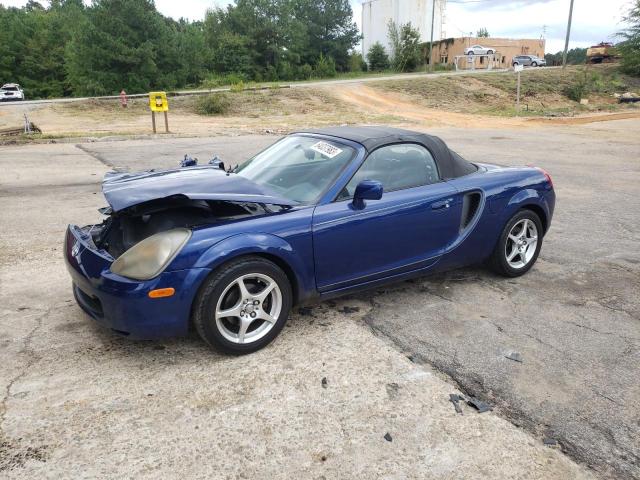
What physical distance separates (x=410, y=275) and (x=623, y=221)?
172 inches

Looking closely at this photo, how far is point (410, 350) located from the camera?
3.38 meters

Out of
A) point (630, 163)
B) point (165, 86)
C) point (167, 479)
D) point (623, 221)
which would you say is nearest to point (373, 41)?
point (165, 86)

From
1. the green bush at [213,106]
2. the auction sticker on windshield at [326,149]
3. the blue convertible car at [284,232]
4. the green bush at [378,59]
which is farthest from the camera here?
the green bush at [378,59]

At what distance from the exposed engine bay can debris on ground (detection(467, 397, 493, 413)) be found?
164cm

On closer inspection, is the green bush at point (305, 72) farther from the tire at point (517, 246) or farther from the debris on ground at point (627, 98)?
the tire at point (517, 246)

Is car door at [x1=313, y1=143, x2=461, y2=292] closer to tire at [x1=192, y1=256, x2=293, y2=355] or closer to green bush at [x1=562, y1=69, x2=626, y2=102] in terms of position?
tire at [x1=192, y1=256, x2=293, y2=355]

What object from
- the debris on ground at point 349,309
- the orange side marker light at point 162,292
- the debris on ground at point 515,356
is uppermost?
the orange side marker light at point 162,292

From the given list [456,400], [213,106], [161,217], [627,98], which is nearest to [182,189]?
[161,217]

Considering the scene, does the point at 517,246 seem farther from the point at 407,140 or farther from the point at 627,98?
the point at 627,98

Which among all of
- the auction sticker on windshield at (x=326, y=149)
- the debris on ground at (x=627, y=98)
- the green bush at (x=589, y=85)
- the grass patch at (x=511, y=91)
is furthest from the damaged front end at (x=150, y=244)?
the debris on ground at (x=627, y=98)

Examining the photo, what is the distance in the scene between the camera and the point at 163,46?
43312 millimetres

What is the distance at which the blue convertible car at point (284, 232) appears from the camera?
9.89ft

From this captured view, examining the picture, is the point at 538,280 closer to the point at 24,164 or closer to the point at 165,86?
the point at 24,164

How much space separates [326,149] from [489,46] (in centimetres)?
7250
